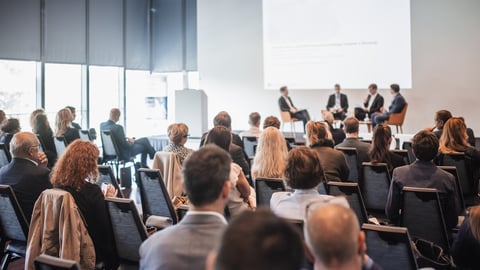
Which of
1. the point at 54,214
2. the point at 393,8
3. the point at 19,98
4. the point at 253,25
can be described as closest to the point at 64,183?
the point at 54,214

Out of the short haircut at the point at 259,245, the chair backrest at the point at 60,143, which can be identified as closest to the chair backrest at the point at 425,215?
the short haircut at the point at 259,245

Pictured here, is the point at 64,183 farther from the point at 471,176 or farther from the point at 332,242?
the point at 471,176

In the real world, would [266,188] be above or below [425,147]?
below

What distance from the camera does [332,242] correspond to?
144 cm

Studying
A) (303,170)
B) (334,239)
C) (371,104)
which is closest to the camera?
(334,239)

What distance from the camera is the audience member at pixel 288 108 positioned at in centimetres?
1173

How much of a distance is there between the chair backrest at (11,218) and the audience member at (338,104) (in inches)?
343

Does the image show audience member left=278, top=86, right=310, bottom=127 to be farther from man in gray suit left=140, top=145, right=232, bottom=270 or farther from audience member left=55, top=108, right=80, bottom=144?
man in gray suit left=140, top=145, right=232, bottom=270

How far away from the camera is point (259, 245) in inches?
42.3

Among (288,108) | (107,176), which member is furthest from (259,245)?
(288,108)

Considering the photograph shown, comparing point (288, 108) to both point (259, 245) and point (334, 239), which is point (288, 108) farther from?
point (259, 245)

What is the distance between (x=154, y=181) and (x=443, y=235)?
2268mm

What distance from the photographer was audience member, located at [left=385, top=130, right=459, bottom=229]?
11.9 feet

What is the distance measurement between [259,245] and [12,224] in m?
2.96
